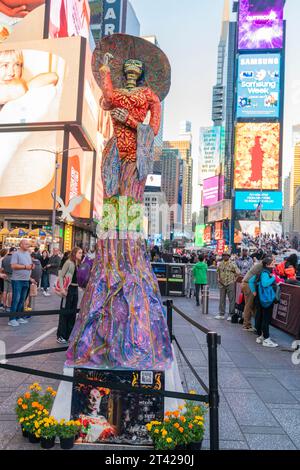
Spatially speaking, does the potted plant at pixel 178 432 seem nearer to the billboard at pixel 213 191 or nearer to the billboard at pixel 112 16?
the billboard at pixel 213 191

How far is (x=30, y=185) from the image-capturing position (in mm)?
38312

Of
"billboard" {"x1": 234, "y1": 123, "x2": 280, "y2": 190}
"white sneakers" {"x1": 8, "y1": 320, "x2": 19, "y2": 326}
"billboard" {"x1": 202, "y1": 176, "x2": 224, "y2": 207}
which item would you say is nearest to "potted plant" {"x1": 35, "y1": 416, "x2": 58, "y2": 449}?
"white sneakers" {"x1": 8, "y1": 320, "x2": 19, "y2": 326}

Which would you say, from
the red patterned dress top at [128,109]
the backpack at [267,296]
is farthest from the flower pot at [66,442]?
the backpack at [267,296]

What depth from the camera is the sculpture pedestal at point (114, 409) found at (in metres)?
3.33

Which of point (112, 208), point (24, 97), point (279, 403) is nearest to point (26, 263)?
point (112, 208)

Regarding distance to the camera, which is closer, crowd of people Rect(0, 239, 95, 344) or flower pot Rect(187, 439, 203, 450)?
flower pot Rect(187, 439, 203, 450)

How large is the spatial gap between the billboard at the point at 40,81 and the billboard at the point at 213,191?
5863cm

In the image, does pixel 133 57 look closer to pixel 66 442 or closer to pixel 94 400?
pixel 94 400

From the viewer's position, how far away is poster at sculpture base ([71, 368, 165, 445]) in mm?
3330

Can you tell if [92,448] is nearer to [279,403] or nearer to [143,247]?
[143,247]

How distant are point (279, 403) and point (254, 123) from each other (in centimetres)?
5397

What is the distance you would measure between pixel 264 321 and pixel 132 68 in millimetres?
5567

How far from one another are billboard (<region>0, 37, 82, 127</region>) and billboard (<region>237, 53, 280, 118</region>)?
24.8 m

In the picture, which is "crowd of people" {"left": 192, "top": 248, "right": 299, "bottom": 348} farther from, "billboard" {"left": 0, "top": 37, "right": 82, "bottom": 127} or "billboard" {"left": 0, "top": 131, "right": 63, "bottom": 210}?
"billboard" {"left": 0, "top": 37, "right": 82, "bottom": 127}
